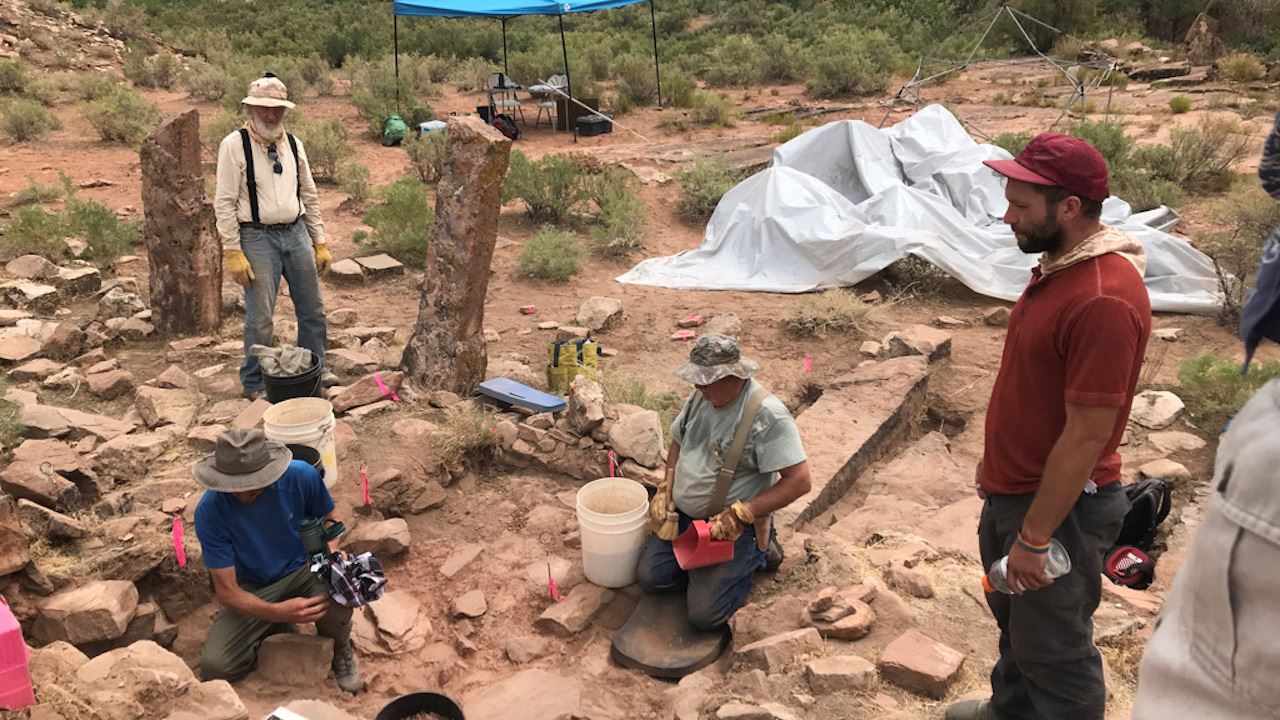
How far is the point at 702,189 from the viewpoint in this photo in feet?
37.2

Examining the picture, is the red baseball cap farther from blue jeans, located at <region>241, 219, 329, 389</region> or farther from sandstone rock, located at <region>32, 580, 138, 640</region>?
blue jeans, located at <region>241, 219, 329, 389</region>

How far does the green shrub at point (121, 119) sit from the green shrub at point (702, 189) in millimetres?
8210

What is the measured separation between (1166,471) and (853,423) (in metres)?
1.83

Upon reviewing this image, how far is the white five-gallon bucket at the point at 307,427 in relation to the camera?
453 centimetres

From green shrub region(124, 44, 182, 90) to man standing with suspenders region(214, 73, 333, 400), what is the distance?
1566 centimetres

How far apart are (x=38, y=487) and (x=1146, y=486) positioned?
5.10 meters

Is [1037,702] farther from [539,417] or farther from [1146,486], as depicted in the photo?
[539,417]

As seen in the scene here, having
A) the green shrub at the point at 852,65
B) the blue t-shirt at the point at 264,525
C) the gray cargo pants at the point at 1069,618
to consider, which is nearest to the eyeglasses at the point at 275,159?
the blue t-shirt at the point at 264,525

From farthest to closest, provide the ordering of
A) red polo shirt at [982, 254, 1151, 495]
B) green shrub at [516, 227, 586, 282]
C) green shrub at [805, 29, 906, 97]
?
1. green shrub at [805, 29, 906, 97]
2. green shrub at [516, 227, 586, 282]
3. red polo shirt at [982, 254, 1151, 495]

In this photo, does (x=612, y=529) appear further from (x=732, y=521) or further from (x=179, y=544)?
(x=179, y=544)

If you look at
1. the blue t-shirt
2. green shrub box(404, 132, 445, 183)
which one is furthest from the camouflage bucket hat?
green shrub box(404, 132, 445, 183)

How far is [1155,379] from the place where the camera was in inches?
273

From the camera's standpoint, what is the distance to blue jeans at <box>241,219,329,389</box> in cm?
563

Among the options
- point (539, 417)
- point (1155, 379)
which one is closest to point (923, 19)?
point (1155, 379)
